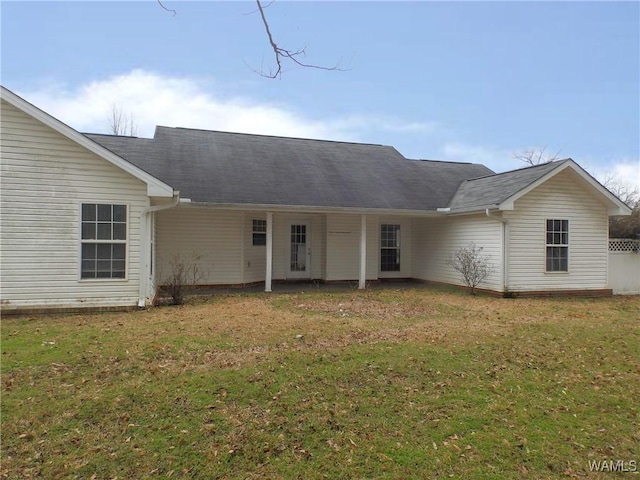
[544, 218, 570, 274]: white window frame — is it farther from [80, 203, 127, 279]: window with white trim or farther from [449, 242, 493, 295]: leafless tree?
[80, 203, 127, 279]: window with white trim

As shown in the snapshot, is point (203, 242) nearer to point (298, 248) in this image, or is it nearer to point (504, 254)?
point (298, 248)

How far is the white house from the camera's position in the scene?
8875 mm

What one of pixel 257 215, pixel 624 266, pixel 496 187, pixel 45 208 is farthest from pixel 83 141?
pixel 624 266

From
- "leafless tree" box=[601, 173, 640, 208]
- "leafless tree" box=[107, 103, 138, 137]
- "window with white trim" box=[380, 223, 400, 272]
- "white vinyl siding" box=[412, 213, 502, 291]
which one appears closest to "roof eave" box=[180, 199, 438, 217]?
"white vinyl siding" box=[412, 213, 502, 291]

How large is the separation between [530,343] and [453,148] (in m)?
39.6

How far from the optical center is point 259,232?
1441 cm

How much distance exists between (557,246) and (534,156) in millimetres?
29536

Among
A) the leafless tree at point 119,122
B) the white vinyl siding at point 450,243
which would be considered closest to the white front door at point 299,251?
the white vinyl siding at point 450,243

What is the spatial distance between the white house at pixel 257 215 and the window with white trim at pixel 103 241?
0.02 meters

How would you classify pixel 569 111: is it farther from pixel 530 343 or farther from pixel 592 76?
pixel 530 343

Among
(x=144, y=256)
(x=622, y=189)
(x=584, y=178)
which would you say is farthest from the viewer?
(x=622, y=189)

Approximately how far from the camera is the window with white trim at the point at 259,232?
1430cm

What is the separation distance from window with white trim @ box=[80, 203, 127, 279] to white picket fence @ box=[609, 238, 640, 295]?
14750 mm

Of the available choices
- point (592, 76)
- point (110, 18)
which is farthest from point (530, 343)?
point (592, 76)
